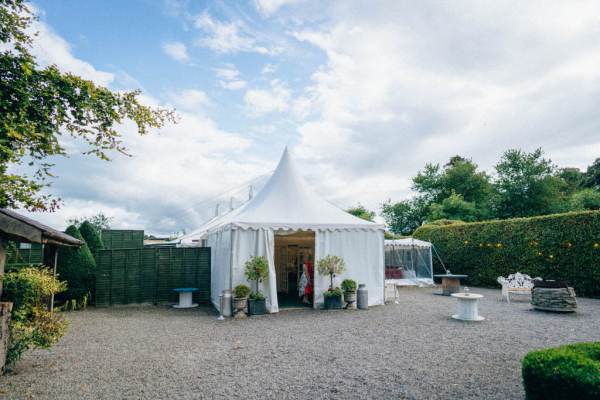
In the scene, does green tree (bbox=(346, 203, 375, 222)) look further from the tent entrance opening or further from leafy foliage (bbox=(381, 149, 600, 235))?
the tent entrance opening

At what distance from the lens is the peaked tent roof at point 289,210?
877cm

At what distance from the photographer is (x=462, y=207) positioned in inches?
995

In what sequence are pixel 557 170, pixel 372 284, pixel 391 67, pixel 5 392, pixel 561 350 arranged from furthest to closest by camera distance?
1. pixel 557 170
2. pixel 372 284
3. pixel 391 67
4. pixel 5 392
5. pixel 561 350

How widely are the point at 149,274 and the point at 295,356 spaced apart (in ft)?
22.0

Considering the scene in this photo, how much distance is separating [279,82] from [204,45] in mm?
1543

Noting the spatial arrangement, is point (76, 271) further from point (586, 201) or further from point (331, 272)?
point (586, 201)

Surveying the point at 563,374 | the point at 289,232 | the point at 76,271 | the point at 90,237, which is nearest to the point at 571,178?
the point at 289,232

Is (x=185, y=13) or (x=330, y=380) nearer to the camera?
(x=330, y=380)

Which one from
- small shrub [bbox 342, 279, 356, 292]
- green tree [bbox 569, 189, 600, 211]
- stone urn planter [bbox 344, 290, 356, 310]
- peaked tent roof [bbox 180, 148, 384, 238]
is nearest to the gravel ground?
stone urn planter [bbox 344, 290, 356, 310]

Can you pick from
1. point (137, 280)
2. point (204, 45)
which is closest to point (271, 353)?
point (204, 45)

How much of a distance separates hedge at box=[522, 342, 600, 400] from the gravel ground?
2.54 feet

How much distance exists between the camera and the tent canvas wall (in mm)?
15469

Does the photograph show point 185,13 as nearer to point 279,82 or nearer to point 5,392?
point 279,82

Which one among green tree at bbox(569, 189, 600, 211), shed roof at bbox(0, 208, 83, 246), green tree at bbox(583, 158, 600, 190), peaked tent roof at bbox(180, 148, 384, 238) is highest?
green tree at bbox(583, 158, 600, 190)
